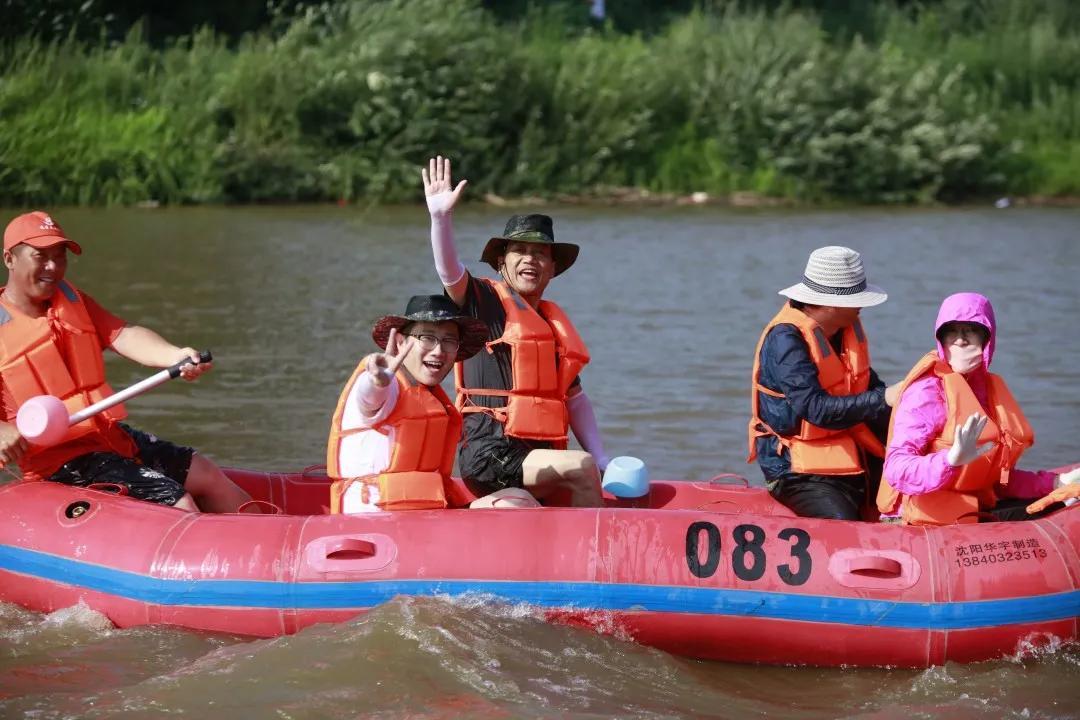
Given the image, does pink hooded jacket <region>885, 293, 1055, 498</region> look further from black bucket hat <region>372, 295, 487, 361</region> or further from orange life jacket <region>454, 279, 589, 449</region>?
black bucket hat <region>372, 295, 487, 361</region>

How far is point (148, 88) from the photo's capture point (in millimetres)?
18672

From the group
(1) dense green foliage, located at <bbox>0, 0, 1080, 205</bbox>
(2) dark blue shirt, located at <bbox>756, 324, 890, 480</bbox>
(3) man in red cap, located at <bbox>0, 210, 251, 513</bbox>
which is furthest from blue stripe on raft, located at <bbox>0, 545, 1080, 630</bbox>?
(1) dense green foliage, located at <bbox>0, 0, 1080, 205</bbox>

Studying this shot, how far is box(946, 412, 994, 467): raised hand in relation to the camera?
4.77m

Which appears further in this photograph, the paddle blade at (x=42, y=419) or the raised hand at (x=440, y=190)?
the raised hand at (x=440, y=190)

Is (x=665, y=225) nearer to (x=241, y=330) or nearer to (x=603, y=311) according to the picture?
(x=603, y=311)

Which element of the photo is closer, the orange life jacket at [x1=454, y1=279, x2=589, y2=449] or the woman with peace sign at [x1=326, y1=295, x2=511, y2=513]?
the woman with peace sign at [x1=326, y1=295, x2=511, y2=513]

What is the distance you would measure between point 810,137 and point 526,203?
3.39m

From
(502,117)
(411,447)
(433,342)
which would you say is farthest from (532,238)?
(502,117)

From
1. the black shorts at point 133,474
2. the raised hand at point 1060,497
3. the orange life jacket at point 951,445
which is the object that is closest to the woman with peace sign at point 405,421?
the black shorts at point 133,474

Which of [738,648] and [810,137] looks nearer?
[738,648]

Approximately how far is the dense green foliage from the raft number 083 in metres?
13.5

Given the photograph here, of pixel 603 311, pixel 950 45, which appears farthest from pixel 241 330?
pixel 950 45

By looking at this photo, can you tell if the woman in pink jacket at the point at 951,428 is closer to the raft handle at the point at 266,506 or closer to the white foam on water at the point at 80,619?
the raft handle at the point at 266,506

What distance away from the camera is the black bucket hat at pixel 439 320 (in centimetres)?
496
